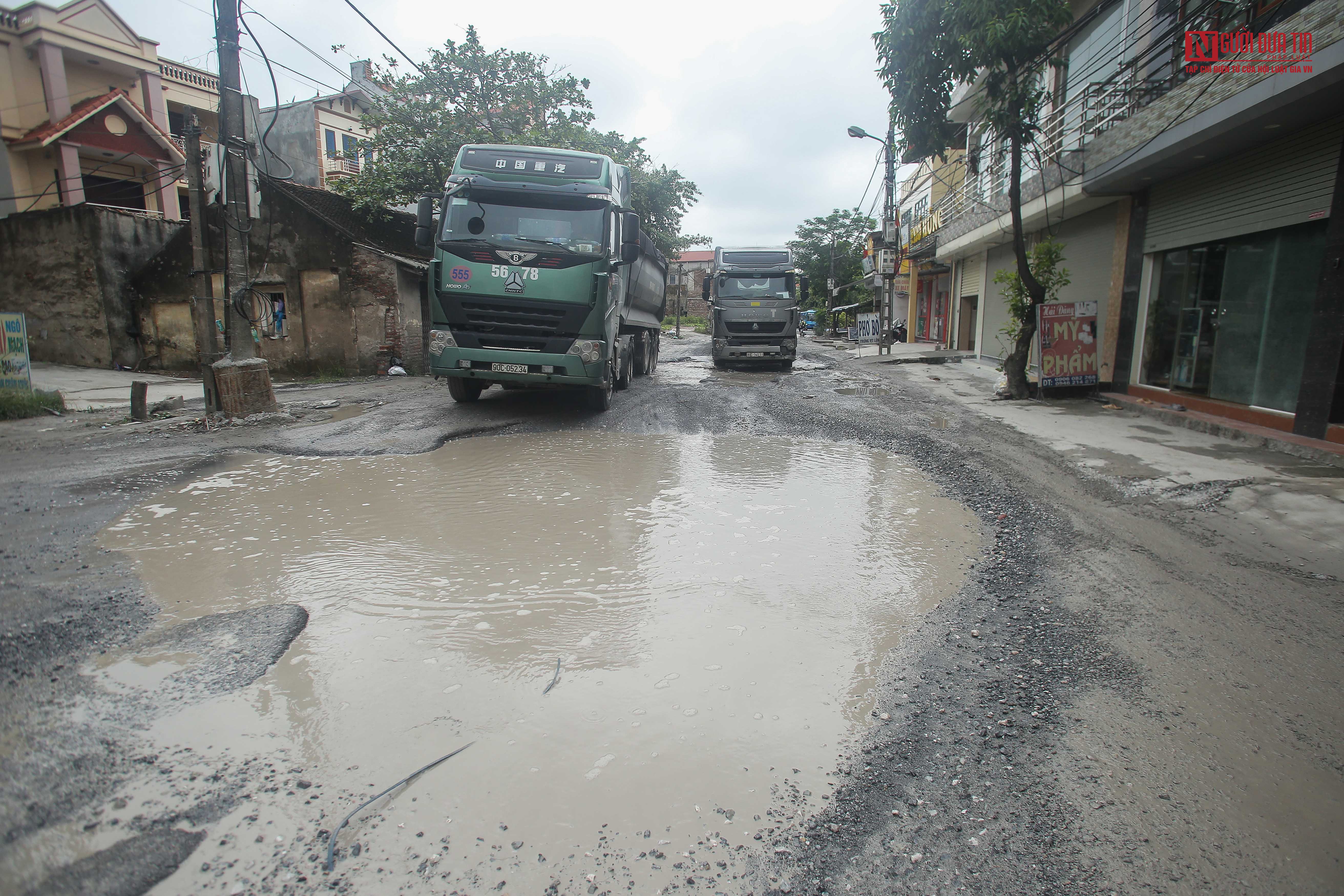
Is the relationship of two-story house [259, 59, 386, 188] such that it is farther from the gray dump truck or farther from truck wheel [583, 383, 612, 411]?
truck wheel [583, 383, 612, 411]

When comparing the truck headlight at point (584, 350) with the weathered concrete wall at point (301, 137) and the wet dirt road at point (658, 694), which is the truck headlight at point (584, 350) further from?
the weathered concrete wall at point (301, 137)

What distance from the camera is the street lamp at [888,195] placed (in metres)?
20.4

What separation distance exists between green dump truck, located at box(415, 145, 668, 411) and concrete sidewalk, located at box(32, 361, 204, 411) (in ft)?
15.0

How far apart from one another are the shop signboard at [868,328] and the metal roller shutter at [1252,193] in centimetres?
1499

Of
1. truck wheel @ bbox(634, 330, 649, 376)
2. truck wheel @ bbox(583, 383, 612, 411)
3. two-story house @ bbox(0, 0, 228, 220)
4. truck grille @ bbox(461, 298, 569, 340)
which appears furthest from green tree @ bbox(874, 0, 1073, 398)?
two-story house @ bbox(0, 0, 228, 220)

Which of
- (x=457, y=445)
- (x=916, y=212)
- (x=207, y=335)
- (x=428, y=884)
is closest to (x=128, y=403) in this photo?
(x=207, y=335)

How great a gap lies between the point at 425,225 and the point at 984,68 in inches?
333

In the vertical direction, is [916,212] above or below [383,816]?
above

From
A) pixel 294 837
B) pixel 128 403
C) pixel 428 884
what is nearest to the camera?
pixel 428 884

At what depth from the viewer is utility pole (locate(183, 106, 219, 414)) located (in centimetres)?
840

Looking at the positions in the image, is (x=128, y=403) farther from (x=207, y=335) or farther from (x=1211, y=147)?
(x=1211, y=147)

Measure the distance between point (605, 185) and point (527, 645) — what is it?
6.69 meters

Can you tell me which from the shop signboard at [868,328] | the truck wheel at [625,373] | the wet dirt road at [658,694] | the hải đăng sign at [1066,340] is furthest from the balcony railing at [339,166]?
the wet dirt road at [658,694]

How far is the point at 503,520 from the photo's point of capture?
478 cm
